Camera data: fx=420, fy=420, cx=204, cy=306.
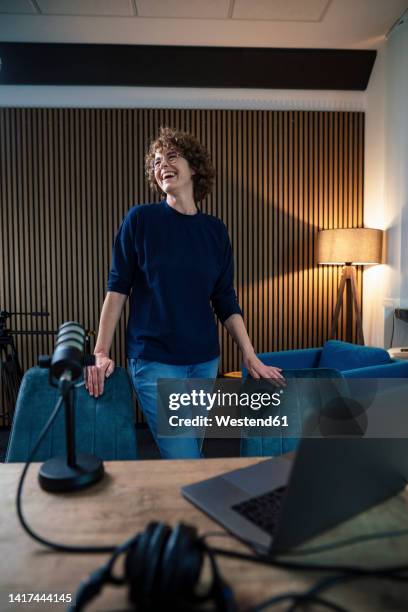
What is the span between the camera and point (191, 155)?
2016 millimetres

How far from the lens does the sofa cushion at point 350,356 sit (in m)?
3.22

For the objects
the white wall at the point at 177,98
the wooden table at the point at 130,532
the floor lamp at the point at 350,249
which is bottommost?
the wooden table at the point at 130,532

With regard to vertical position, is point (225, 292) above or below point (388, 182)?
below

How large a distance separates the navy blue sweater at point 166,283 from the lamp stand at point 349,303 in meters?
2.80

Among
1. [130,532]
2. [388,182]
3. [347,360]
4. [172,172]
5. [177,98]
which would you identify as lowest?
[347,360]

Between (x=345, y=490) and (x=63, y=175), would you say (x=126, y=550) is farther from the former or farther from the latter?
(x=63, y=175)

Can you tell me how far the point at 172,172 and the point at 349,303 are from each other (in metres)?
3.17

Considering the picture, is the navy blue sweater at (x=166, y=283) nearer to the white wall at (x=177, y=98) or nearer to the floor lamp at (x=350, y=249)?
the floor lamp at (x=350, y=249)

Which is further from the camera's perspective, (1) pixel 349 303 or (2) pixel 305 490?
(1) pixel 349 303

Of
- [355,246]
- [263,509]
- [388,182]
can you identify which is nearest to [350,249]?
[355,246]

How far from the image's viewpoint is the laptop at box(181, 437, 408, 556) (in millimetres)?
629

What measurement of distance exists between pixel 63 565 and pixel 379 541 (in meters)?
0.54

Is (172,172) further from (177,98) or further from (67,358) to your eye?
(177,98)

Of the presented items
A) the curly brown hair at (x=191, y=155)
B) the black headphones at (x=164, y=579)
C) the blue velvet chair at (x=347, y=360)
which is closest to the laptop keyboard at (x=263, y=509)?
the black headphones at (x=164, y=579)
